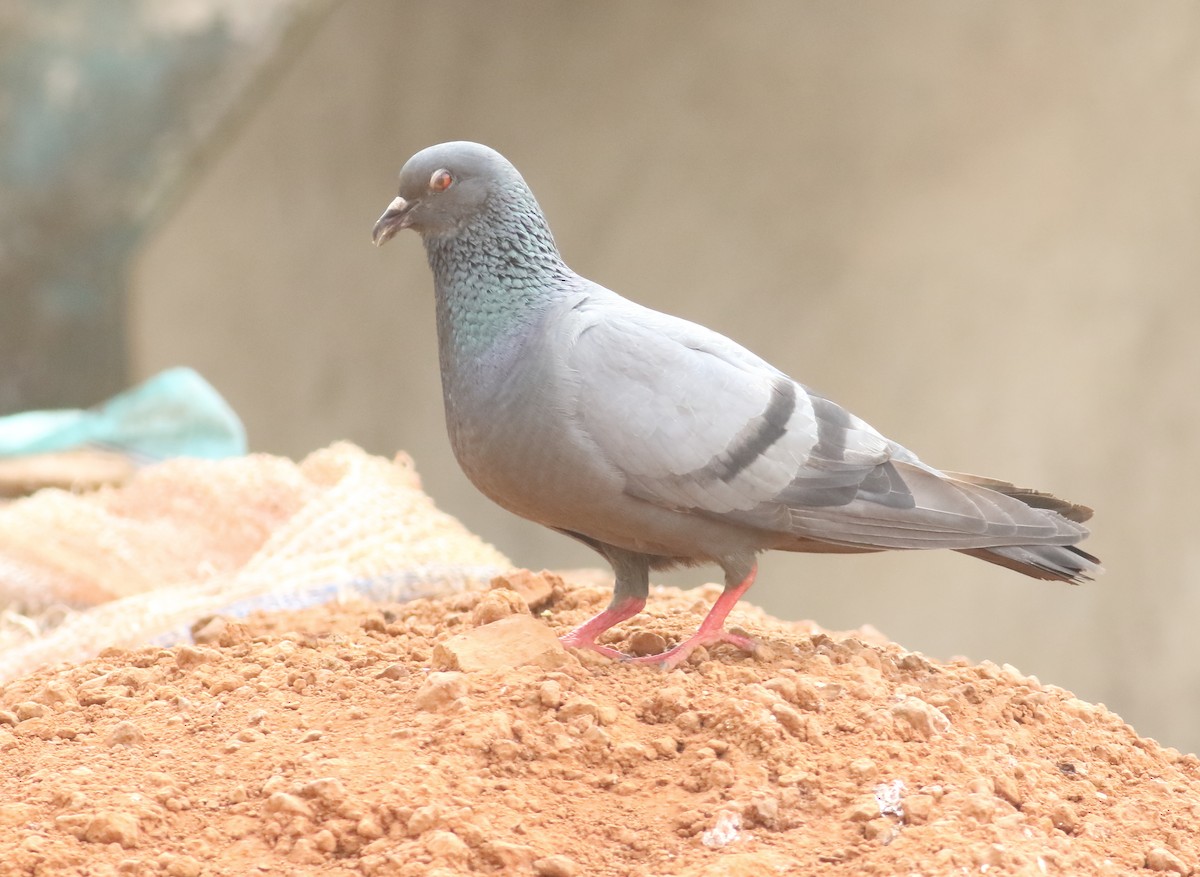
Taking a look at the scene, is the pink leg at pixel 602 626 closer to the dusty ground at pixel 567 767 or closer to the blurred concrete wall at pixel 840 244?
the dusty ground at pixel 567 767

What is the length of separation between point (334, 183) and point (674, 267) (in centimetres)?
217

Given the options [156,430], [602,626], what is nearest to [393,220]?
[602,626]

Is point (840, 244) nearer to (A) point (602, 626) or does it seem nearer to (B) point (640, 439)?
(A) point (602, 626)

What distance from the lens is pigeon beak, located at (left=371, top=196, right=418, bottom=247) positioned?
2.60m

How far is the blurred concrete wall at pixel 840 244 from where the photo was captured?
561 centimetres

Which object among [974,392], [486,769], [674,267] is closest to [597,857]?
[486,769]

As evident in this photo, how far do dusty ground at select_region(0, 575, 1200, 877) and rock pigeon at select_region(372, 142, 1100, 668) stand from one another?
0.85 feet

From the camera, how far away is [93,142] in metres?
7.30

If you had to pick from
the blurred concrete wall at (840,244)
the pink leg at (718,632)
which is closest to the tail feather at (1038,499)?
the pink leg at (718,632)

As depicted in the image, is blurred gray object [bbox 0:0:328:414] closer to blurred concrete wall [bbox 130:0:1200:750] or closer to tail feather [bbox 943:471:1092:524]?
blurred concrete wall [bbox 130:0:1200:750]

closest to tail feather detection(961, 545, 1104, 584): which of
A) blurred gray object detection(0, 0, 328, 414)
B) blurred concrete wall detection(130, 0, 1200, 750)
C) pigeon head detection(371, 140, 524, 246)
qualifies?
pigeon head detection(371, 140, 524, 246)

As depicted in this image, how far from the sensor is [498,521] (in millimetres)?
7281

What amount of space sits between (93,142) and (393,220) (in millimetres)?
5429

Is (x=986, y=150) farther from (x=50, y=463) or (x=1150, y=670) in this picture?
(x=50, y=463)
